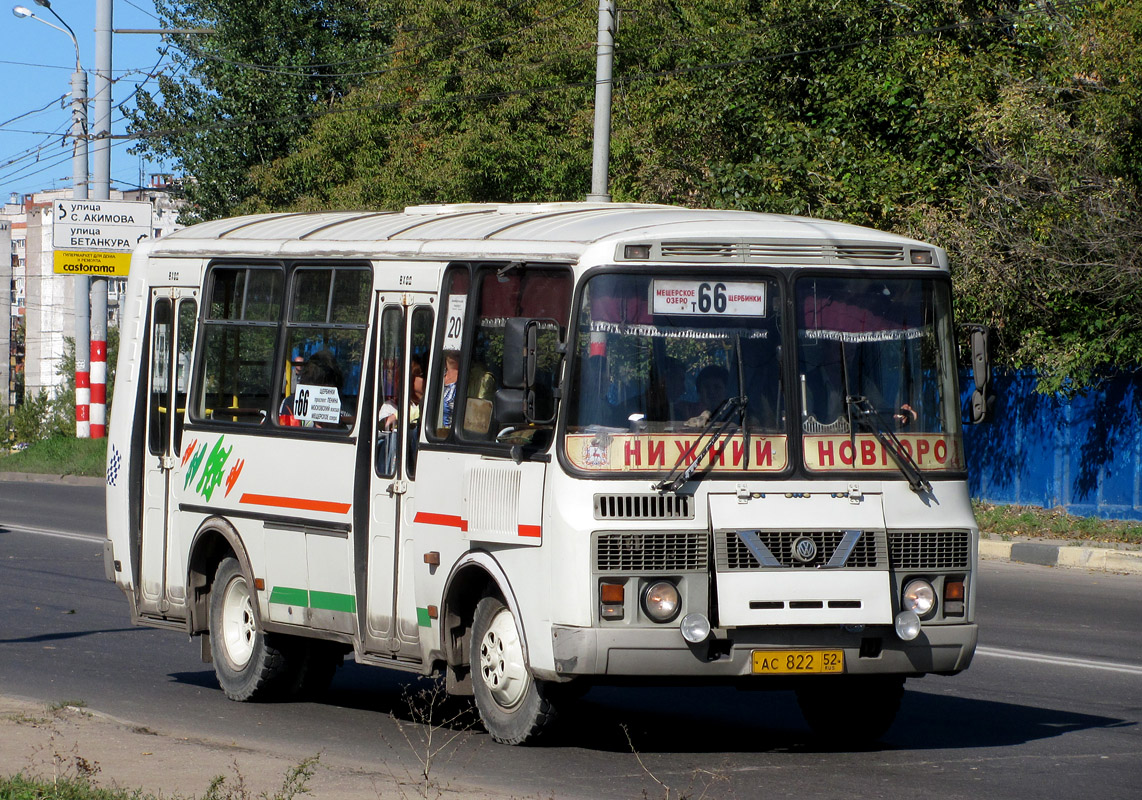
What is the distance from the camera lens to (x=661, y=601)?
7.43 m

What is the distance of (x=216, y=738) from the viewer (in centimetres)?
842

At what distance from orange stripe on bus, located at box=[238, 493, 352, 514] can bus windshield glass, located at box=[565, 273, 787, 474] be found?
6.48ft

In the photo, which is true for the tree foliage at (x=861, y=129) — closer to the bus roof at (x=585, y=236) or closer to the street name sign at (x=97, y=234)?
the street name sign at (x=97, y=234)

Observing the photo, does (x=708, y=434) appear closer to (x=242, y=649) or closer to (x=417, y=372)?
(x=417, y=372)

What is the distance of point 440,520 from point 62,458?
26.0 meters

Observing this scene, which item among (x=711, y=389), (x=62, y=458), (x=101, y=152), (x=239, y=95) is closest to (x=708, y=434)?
(x=711, y=389)

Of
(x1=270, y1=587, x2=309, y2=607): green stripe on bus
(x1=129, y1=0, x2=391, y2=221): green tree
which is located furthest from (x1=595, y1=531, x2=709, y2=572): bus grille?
(x1=129, y1=0, x2=391, y2=221): green tree

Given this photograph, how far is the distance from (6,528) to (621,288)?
15841mm

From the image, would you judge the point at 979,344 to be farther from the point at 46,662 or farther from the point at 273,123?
the point at 273,123

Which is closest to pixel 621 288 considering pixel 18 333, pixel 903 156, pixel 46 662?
pixel 46 662

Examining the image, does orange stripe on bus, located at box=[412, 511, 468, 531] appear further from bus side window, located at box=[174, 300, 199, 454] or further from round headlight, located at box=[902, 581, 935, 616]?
bus side window, located at box=[174, 300, 199, 454]

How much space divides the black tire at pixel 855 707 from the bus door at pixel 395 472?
2.04 metres

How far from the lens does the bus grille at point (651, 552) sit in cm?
739

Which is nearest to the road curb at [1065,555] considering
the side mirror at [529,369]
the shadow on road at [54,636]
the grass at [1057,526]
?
the grass at [1057,526]
